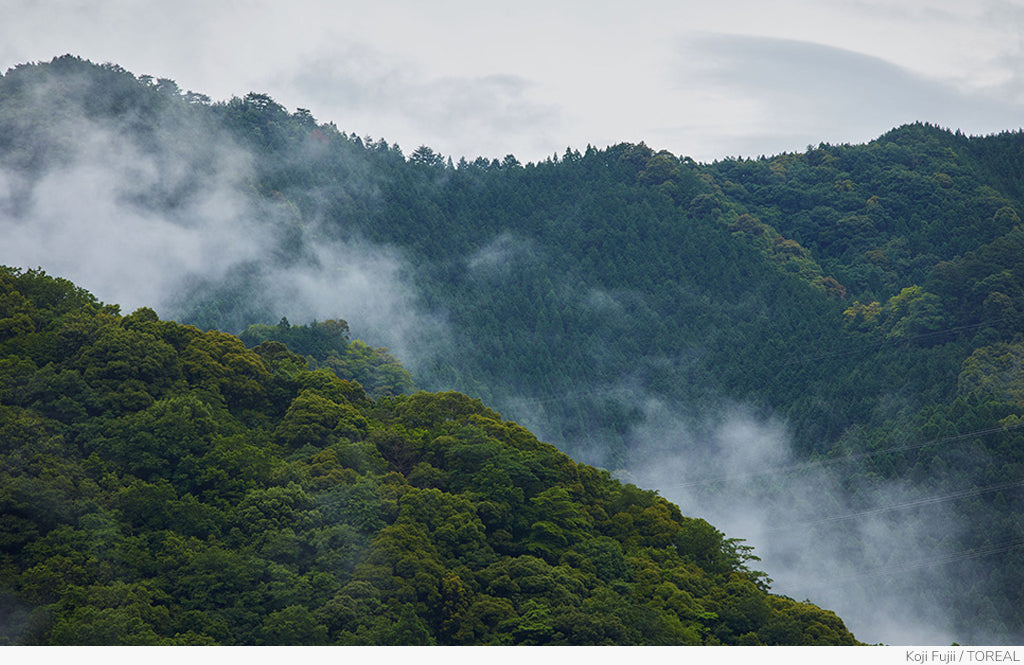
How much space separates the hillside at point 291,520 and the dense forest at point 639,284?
3.95ft

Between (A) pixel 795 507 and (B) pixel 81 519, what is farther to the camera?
(A) pixel 795 507

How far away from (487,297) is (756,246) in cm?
2478

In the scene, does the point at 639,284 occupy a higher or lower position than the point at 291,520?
higher

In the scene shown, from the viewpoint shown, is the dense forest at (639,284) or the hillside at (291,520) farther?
the dense forest at (639,284)

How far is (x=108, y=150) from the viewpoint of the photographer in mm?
92562

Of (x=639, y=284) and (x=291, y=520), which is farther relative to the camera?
(x=639, y=284)

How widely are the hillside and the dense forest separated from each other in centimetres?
120

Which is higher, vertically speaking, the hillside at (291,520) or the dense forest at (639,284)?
the dense forest at (639,284)

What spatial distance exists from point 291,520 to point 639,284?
73.0 metres

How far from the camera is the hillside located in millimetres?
29828

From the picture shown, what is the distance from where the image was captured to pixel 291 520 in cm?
3291

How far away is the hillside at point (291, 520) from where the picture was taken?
29.8 m

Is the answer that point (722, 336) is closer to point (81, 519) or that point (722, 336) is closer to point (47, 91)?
point (47, 91)

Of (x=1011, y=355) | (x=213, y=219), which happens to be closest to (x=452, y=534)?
(x=1011, y=355)
